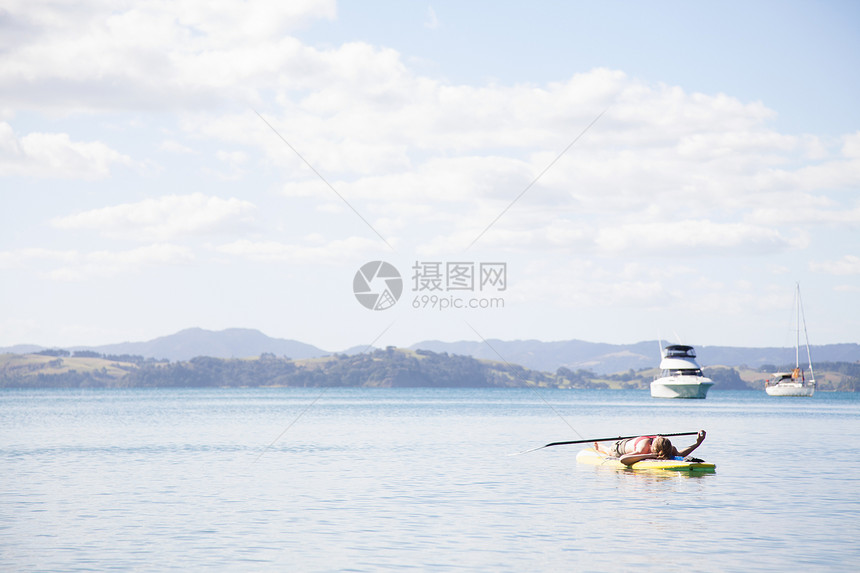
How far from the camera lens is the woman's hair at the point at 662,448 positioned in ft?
145

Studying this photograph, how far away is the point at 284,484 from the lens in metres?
39.2

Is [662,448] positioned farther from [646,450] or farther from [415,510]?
[415,510]

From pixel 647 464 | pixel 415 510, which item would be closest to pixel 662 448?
pixel 647 464

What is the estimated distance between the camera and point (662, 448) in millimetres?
44219

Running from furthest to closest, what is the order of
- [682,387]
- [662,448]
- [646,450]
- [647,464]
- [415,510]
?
[682,387] < [646,450] < [662,448] < [647,464] < [415,510]

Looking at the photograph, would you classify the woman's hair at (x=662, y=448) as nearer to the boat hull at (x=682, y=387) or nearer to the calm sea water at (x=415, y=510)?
the calm sea water at (x=415, y=510)

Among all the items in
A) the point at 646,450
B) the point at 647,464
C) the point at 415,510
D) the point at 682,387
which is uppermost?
the point at 682,387

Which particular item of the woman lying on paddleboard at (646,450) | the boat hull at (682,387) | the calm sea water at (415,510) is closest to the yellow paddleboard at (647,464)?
the woman lying on paddleboard at (646,450)

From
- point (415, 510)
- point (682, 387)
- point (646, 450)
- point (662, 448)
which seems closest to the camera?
point (415, 510)

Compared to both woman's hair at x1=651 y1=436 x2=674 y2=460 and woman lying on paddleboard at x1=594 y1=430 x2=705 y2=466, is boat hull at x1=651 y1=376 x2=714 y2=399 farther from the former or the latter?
woman's hair at x1=651 y1=436 x2=674 y2=460

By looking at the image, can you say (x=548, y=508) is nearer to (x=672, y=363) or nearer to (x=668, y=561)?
(x=668, y=561)

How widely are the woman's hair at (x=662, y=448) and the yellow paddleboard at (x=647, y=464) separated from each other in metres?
0.68

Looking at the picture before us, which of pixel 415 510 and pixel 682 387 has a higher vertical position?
pixel 682 387

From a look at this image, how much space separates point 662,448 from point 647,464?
1.25 meters
